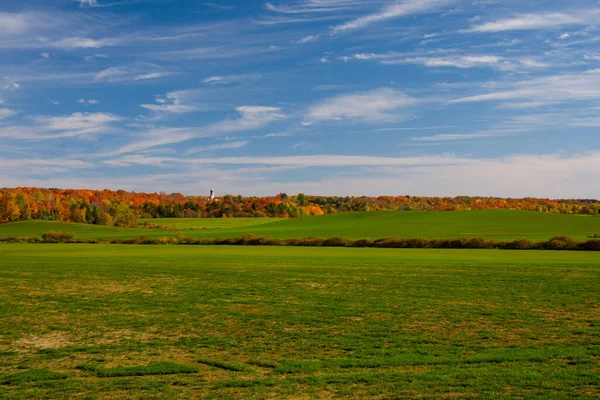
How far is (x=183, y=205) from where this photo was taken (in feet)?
558

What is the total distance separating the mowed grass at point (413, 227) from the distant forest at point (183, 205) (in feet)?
88.2

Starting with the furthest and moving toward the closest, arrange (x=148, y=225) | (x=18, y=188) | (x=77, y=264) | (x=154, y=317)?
(x=18, y=188) < (x=148, y=225) < (x=77, y=264) < (x=154, y=317)

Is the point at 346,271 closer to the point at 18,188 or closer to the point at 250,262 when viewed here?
the point at 250,262

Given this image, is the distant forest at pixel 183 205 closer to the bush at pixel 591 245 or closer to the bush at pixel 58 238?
the bush at pixel 58 238

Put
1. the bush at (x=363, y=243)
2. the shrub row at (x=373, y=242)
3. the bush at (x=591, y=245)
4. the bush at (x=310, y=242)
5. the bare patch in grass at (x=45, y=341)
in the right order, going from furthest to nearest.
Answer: the bush at (x=310, y=242)
the bush at (x=363, y=243)
the shrub row at (x=373, y=242)
the bush at (x=591, y=245)
the bare patch in grass at (x=45, y=341)

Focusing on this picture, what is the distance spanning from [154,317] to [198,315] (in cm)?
140

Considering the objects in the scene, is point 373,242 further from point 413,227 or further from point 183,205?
point 183,205

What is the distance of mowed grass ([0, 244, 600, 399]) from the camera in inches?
389

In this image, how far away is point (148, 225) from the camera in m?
122

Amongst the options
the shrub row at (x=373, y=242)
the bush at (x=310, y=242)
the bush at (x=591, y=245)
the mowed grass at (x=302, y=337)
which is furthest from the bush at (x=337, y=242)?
the mowed grass at (x=302, y=337)

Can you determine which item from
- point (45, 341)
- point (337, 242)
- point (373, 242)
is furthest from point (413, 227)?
point (45, 341)

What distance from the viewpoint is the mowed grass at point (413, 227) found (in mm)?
73500

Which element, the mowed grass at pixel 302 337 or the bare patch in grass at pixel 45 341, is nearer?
the mowed grass at pixel 302 337

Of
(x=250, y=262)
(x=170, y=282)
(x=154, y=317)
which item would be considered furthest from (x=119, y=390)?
(x=250, y=262)
